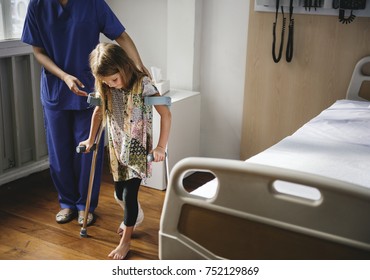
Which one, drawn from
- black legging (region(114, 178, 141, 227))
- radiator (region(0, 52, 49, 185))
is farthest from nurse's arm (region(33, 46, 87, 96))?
radiator (region(0, 52, 49, 185))

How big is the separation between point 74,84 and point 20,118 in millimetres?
1095

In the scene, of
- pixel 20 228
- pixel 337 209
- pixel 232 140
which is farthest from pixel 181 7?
pixel 337 209

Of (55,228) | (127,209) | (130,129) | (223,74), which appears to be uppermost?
(223,74)

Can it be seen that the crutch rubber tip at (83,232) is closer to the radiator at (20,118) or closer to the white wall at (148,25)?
the radiator at (20,118)

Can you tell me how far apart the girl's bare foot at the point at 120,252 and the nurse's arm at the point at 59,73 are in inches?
29.0

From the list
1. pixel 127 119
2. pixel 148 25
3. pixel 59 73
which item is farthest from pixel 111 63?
pixel 148 25

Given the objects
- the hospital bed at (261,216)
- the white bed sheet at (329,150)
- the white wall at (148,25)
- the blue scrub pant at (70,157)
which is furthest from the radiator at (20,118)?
the hospital bed at (261,216)

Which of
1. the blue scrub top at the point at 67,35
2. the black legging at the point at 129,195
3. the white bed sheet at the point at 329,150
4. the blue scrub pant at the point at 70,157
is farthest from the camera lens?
the blue scrub pant at the point at 70,157

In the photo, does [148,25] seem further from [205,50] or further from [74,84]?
[74,84]

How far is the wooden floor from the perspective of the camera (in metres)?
2.47

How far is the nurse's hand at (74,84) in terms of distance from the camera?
7.89 feet

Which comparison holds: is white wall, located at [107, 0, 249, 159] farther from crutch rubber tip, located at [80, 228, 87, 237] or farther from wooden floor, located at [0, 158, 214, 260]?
crutch rubber tip, located at [80, 228, 87, 237]

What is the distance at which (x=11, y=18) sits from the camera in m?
3.23
